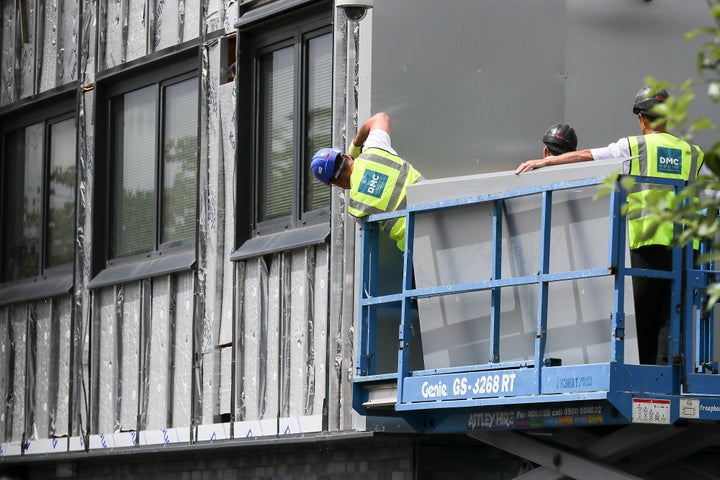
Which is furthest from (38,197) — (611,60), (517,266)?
(517,266)

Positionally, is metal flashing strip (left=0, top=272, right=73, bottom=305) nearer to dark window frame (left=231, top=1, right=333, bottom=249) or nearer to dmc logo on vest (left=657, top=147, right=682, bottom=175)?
dark window frame (left=231, top=1, right=333, bottom=249)

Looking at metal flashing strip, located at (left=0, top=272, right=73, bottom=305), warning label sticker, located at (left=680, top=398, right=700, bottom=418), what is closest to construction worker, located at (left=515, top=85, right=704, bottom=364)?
warning label sticker, located at (left=680, top=398, right=700, bottom=418)

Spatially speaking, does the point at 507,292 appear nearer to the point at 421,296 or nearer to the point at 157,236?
the point at 421,296

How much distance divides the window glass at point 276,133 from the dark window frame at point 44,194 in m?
2.96

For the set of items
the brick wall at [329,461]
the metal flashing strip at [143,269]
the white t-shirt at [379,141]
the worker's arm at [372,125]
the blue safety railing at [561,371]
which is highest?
the worker's arm at [372,125]

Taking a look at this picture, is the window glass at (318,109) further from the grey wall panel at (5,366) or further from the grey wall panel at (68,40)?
the grey wall panel at (5,366)

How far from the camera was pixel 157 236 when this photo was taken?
13.6 metres

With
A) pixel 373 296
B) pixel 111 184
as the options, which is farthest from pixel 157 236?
pixel 373 296

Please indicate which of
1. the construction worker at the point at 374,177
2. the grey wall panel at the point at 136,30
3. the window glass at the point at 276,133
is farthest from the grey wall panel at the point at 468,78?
the grey wall panel at the point at 136,30

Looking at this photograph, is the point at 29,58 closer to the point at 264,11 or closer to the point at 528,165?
the point at 264,11

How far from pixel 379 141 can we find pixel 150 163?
183 inches

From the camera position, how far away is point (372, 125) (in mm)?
10109

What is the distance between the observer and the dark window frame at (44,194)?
1476 centimetres

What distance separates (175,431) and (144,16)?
3915 mm
